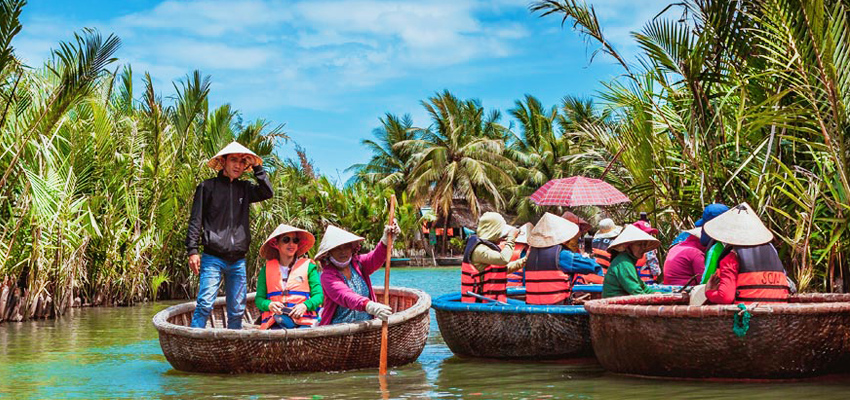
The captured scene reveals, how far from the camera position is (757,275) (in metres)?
6.72

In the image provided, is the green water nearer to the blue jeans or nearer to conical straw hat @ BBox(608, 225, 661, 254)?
the blue jeans

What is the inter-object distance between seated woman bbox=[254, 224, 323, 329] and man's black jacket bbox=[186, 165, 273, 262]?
383mm

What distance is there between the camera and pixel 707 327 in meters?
6.54

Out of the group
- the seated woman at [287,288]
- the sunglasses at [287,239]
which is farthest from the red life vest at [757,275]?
the sunglasses at [287,239]

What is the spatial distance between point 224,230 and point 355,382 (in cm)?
190

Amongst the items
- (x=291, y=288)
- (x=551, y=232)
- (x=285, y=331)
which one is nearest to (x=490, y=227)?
(x=551, y=232)

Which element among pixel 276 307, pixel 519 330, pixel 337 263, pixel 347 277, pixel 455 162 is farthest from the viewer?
pixel 455 162

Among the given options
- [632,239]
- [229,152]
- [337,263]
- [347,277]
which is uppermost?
[229,152]

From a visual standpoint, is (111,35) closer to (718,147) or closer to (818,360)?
(718,147)

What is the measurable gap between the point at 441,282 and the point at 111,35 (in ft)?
55.0

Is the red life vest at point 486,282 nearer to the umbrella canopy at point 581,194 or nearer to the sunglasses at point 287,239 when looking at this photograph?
the sunglasses at point 287,239

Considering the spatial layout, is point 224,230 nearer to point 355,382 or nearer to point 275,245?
point 275,245

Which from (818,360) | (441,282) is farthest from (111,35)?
(441,282)

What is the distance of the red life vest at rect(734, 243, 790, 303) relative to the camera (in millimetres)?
6723
